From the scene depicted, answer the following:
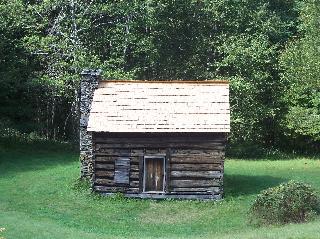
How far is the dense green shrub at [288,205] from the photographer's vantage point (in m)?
20.5

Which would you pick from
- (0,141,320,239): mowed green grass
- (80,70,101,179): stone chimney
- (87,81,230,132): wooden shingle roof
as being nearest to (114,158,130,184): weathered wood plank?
(0,141,320,239): mowed green grass

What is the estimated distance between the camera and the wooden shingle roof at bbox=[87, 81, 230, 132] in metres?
26.0

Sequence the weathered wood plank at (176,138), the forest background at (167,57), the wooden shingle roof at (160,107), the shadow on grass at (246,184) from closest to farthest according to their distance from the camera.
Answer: the wooden shingle roof at (160,107) → the weathered wood plank at (176,138) → the shadow on grass at (246,184) → the forest background at (167,57)

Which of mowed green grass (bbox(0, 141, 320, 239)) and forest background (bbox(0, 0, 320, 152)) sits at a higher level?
forest background (bbox(0, 0, 320, 152))

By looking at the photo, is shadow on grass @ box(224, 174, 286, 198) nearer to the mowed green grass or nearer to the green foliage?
the mowed green grass

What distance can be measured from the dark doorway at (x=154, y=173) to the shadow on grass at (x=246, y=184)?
2946 mm

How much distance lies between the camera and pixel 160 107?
88.6 ft

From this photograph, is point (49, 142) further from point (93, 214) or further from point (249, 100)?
point (93, 214)

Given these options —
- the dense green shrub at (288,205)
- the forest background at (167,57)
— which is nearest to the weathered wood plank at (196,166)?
the dense green shrub at (288,205)

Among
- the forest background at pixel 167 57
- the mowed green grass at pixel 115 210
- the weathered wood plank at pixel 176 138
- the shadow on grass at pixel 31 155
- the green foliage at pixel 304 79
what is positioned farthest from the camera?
the forest background at pixel 167 57

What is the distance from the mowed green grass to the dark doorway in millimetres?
864

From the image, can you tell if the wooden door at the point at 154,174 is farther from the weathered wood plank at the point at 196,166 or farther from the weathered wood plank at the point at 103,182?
the weathered wood plank at the point at 103,182

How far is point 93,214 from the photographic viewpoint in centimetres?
2327

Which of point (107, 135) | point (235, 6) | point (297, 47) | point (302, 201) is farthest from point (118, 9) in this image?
point (302, 201)
